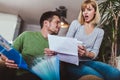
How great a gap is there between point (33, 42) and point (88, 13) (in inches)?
20.2

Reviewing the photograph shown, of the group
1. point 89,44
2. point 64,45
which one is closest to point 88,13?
point 89,44

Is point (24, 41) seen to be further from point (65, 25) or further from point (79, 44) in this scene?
point (65, 25)

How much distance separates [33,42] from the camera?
70.1 inches

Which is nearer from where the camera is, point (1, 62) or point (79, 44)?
point (1, 62)

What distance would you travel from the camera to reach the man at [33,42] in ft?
4.81

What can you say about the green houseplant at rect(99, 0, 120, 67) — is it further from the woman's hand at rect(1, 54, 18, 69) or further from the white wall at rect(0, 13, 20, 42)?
the white wall at rect(0, 13, 20, 42)

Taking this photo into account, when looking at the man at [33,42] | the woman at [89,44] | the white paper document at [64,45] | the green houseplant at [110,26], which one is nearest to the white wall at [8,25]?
the green houseplant at [110,26]

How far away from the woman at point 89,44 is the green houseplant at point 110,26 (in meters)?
0.74

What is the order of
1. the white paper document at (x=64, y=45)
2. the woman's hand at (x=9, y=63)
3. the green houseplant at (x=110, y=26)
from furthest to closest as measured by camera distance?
1. the green houseplant at (x=110, y=26)
2. the white paper document at (x=64, y=45)
3. the woman's hand at (x=9, y=63)

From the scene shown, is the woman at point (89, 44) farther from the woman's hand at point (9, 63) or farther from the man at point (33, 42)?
the woman's hand at point (9, 63)

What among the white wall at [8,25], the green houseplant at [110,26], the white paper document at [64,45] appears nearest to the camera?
the white paper document at [64,45]

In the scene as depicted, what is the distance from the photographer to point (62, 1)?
4094 mm

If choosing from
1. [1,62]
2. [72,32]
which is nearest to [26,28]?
[72,32]

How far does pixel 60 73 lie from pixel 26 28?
415cm
